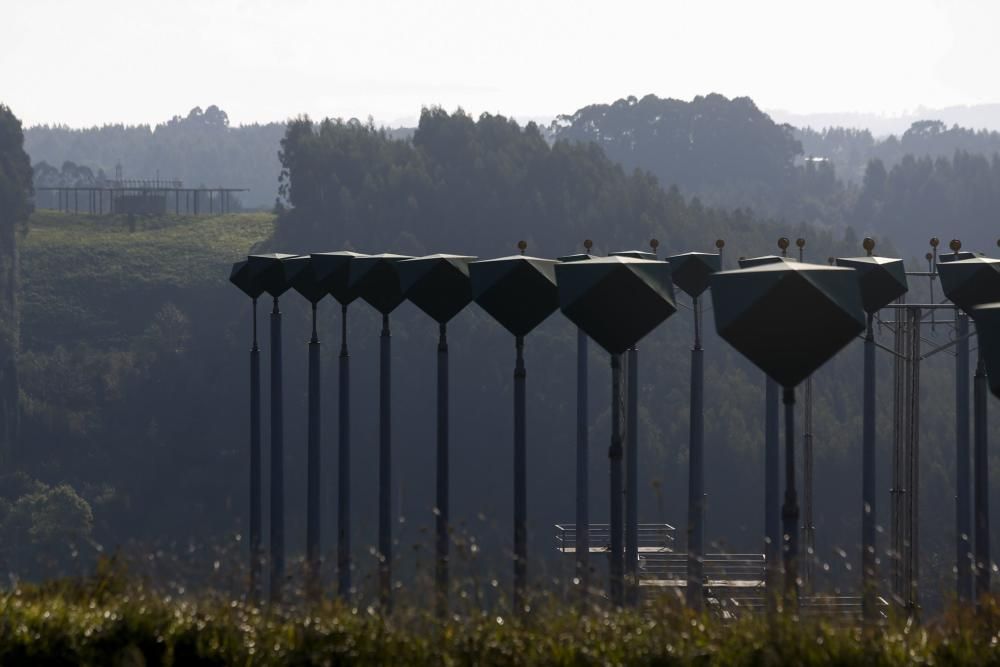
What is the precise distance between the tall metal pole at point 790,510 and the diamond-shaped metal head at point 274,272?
13.3 metres

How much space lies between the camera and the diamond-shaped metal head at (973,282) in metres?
19.8

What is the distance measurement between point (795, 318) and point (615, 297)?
4088 millimetres

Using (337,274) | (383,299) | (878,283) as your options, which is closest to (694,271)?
(878,283)

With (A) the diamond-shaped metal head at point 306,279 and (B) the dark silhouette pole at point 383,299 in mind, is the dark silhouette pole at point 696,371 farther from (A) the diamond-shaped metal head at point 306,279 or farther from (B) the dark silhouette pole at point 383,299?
(A) the diamond-shaped metal head at point 306,279

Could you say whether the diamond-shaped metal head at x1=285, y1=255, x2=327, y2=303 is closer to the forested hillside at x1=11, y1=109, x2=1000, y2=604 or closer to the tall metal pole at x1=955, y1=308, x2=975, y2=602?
the tall metal pole at x1=955, y1=308, x2=975, y2=602

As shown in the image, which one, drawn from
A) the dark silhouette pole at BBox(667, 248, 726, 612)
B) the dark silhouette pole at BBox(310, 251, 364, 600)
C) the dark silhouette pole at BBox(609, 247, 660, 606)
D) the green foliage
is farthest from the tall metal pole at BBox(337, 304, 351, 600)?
the green foliage

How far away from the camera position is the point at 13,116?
12088 centimetres

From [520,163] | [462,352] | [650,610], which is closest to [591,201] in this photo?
[520,163]

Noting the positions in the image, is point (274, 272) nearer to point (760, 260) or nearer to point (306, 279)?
point (306, 279)

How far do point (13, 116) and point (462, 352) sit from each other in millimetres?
42662

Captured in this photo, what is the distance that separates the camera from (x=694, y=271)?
2538 cm

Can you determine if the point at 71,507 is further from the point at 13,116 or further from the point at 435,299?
the point at 435,299

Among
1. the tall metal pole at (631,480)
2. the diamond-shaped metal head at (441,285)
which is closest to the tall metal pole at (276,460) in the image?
the diamond-shaped metal head at (441,285)

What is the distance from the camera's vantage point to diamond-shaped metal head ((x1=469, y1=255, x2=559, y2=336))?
18.2m
